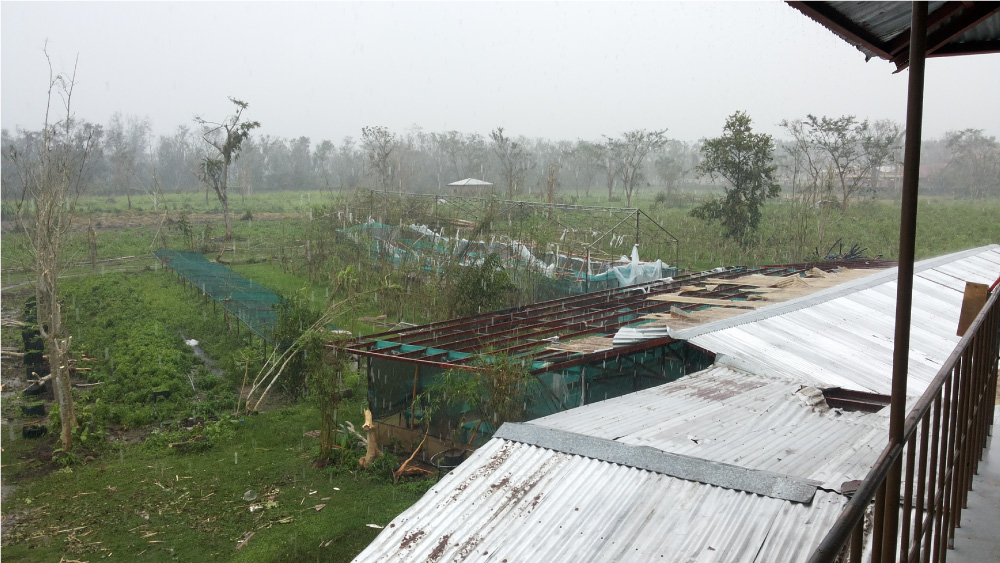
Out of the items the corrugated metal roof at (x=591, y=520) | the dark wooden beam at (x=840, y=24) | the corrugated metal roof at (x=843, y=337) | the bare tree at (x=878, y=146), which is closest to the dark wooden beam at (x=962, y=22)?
the dark wooden beam at (x=840, y=24)

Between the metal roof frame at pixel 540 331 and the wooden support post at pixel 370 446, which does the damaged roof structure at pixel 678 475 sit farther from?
the wooden support post at pixel 370 446

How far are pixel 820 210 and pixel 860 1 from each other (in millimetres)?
23414

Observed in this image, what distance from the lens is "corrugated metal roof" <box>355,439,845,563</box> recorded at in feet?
10.2

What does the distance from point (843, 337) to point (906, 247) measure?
251 inches

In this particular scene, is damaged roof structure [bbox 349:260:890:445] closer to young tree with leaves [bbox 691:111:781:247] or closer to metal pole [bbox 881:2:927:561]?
metal pole [bbox 881:2:927:561]

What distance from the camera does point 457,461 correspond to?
7.06 m

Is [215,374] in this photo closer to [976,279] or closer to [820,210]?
[976,279]

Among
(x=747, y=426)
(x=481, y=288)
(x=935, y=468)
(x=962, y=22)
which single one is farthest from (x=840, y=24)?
(x=481, y=288)

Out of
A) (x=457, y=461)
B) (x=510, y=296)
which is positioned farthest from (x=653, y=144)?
(x=457, y=461)

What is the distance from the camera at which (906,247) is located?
158 centimetres

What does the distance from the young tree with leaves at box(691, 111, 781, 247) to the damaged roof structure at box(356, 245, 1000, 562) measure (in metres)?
13.0

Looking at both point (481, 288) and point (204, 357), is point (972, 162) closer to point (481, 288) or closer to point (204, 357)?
point (481, 288)

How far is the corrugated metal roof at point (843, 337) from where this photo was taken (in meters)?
6.07

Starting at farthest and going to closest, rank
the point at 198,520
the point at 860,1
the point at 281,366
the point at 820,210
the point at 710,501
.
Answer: the point at 820,210, the point at 281,366, the point at 198,520, the point at 710,501, the point at 860,1
